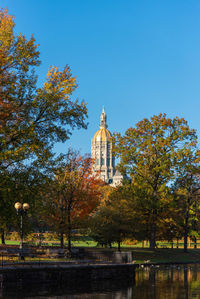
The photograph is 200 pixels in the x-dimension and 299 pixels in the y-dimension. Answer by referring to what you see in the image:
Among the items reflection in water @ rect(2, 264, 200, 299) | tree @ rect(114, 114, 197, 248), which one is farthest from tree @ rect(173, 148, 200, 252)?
reflection in water @ rect(2, 264, 200, 299)

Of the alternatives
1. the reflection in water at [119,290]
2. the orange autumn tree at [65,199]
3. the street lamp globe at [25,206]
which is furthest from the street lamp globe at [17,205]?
the orange autumn tree at [65,199]

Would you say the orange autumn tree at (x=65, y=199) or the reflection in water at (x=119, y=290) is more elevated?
the orange autumn tree at (x=65, y=199)

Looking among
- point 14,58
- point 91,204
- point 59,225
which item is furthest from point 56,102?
point 91,204

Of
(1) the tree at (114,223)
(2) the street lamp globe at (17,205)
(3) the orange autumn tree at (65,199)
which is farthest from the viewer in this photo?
(1) the tree at (114,223)

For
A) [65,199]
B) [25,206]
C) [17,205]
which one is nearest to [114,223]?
[65,199]

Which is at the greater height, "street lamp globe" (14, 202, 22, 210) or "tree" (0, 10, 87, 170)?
"tree" (0, 10, 87, 170)

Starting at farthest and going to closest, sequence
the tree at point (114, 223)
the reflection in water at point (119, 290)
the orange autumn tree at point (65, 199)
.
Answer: the tree at point (114, 223)
the orange autumn tree at point (65, 199)
the reflection in water at point (119, 290)

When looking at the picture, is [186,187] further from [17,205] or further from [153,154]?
[17,205]

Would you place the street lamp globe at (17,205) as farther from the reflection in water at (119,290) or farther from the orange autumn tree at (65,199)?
the orange autumn tree at (65,199)

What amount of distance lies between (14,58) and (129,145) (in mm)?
24929

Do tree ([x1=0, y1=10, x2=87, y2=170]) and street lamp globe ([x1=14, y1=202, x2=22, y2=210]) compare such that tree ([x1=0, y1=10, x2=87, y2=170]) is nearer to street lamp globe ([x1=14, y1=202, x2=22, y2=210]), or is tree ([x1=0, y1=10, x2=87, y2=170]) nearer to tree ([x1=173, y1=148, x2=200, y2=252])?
street lamp globe ([x1=14, y1=202, x2=22, y2=210])

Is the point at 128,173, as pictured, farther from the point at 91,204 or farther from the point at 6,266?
the point at 6,266

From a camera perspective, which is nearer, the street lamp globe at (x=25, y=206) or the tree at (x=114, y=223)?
the street lamp globe at (x=25, y=206)

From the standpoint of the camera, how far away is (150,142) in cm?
4759
